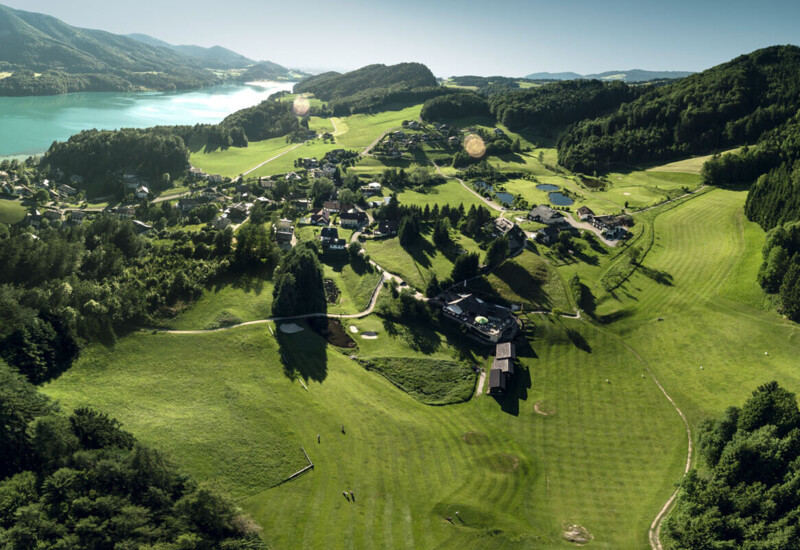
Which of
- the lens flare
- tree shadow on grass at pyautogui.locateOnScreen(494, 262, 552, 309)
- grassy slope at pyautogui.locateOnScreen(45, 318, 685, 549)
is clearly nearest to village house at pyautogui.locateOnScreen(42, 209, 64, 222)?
grassy slope at pyautogui.locateOnScreen(45, 318, 685, 549)

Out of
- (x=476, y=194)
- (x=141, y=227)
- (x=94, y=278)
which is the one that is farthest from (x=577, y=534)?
(x=141, y=227)

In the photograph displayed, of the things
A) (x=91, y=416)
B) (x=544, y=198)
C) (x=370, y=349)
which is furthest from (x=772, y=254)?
(x=91, y=416)

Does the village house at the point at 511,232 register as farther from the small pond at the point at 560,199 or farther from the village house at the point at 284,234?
the village house at the point at 284,234

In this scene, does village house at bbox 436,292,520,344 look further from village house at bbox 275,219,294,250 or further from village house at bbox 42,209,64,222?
village house at bbox 42,209,64,222

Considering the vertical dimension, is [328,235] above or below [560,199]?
below

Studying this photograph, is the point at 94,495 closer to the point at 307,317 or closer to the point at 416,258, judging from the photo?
the point at 307,317

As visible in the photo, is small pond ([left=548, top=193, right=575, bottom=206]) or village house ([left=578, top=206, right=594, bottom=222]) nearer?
village house ([left=578, top=206, right=594, bottom=222])

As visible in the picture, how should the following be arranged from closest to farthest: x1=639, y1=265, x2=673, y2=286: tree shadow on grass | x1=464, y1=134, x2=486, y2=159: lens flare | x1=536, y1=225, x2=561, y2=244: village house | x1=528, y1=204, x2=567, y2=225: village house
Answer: x1=639, y1=265, x2=673, y2=286: tree shadow on grass < x1=536, y1=225, x2=561, y2=244: village house < x1=528, y1=204, x2=567, y2=225: village house < x1=464, y1=134, x2=486, y2=159: lens flare
